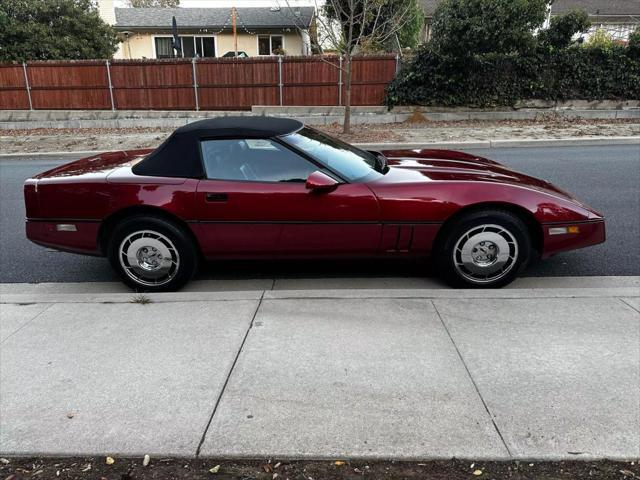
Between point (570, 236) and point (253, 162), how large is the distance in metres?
2.61

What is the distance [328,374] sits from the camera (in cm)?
303

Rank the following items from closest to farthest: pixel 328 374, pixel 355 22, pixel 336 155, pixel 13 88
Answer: pixel 328 374 < pixel 336 155 < pixel 355 22 < pixel 13 88

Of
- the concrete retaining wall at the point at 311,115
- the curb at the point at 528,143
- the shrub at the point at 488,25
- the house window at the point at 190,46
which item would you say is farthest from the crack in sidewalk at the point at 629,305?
the house window at the point at 190,46

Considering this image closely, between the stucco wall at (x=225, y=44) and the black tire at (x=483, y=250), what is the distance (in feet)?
89.7

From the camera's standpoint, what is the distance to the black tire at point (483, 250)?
13.7 feet

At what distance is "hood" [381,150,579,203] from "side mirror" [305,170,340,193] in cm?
51

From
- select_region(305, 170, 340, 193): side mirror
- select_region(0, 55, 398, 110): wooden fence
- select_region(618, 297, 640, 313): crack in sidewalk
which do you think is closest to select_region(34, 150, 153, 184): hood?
select_region(305, 170, 340, 193): side mirror

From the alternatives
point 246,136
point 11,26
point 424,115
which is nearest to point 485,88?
point 424,115

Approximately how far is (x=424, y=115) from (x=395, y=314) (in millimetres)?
14846

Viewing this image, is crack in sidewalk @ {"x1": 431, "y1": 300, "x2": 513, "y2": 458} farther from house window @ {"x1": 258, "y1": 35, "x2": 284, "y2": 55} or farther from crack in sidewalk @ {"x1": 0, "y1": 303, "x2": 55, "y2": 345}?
house window @ {"x1": 258, "y1": 35, "x2": 284, "y2": 55}

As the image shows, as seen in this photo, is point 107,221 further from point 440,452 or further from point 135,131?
point 135,131

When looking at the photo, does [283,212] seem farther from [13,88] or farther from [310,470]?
[13,88]

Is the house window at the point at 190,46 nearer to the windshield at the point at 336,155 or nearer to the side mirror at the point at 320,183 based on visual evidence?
the windshield at the point at 336,155

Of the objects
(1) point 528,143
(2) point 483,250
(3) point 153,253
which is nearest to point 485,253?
(2) point 483,250
